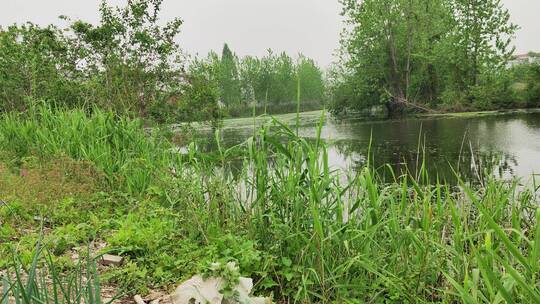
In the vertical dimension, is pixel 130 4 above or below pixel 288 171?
above

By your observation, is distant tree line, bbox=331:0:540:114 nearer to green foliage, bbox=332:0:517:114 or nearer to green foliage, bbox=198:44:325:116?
green foliage, bbox=332:0:517:114

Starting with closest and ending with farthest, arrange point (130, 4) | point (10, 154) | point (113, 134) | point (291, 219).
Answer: point (291, 219)
point (113, 134)
point (10, 154)
point (130, 4)

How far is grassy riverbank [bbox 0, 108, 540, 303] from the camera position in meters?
1.92

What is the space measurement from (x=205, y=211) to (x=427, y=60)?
2479 centimetres

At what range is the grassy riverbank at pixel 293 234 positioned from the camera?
1917mm

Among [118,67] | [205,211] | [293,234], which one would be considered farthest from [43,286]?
[118,67]

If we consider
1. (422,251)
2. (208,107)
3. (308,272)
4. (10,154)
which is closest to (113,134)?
(10,154)

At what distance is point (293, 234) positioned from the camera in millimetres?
2102

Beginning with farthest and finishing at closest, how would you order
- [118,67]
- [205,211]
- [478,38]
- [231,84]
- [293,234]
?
[231,84], [478,38], [118,67], [205,211], [293,234]

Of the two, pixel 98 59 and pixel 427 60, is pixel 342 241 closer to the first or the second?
pixel 98 59

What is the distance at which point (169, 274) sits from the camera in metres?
2.11

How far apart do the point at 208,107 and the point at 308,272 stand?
7.98 meters

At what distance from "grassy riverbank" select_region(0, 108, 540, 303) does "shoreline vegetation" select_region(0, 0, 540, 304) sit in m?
0.01

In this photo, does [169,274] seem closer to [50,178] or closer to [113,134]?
[50,178]
